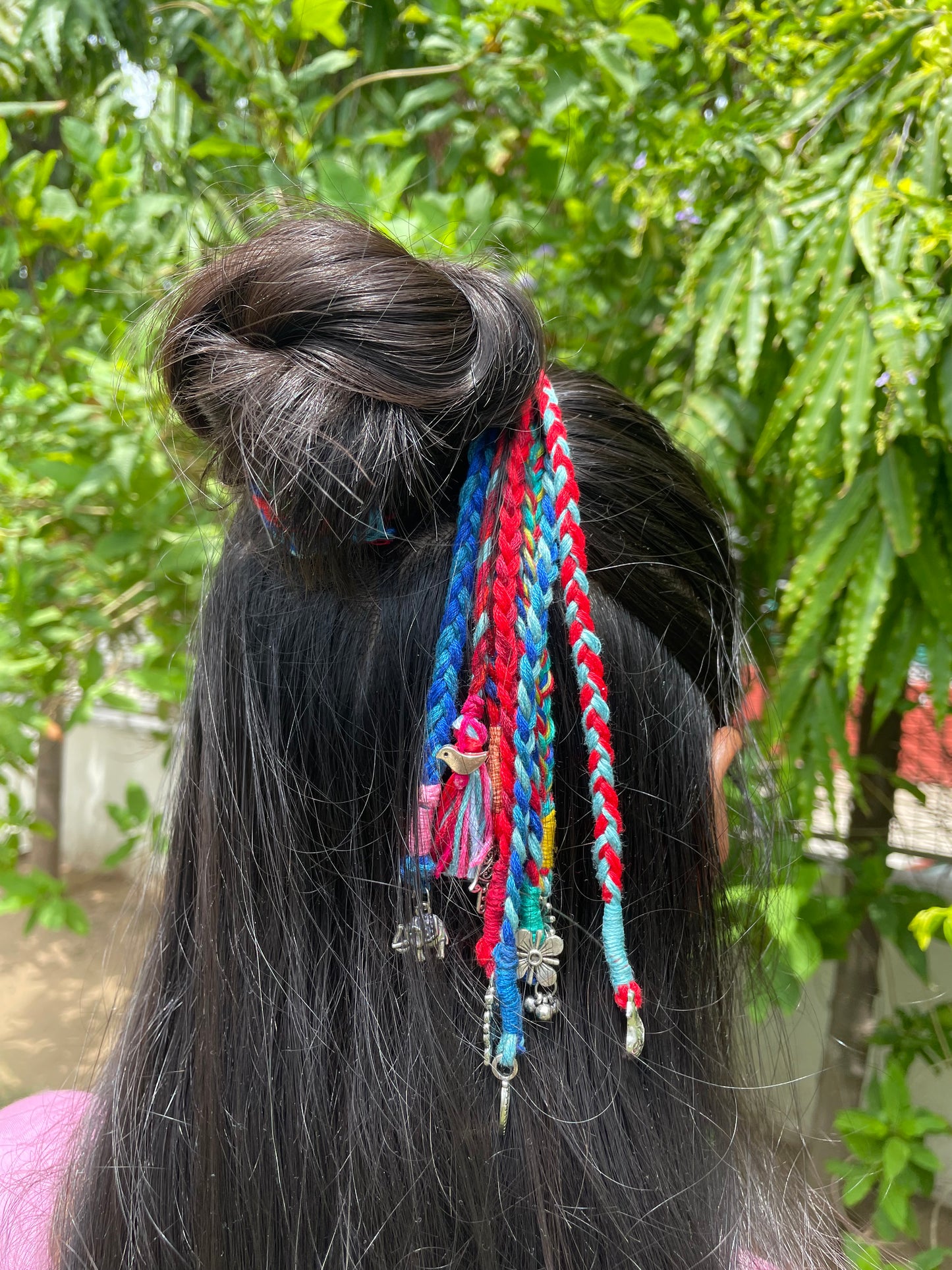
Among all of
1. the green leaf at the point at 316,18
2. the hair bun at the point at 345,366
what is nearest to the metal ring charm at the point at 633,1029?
the hair bun at the point at 345,366

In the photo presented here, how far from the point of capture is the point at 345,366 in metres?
0.54

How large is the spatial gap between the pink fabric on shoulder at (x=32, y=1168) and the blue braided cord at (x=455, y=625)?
53cm

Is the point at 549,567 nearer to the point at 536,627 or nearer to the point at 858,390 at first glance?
Answer: the point at 536,627

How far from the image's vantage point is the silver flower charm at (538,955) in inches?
22.3

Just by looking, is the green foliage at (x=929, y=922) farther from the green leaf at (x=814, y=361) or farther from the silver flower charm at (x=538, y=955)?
the green leaf at (x=814, y=361)

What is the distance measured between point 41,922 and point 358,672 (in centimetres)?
113

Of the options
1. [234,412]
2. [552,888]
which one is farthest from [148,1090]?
[234,412]

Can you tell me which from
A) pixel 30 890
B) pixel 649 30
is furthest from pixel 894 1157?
pixel 649 30

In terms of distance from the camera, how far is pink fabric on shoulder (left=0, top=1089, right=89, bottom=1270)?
2.44ft

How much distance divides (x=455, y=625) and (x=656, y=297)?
102cm

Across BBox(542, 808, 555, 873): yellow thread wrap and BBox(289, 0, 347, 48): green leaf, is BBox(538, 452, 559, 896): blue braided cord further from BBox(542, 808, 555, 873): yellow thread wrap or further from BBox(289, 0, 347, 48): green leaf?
BBox(289, 0, 347, 48): green leaf

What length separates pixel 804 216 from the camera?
1.00 metres

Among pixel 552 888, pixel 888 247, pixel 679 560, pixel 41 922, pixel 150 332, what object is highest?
pixel 888 247

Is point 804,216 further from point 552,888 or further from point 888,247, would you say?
point 552,888
